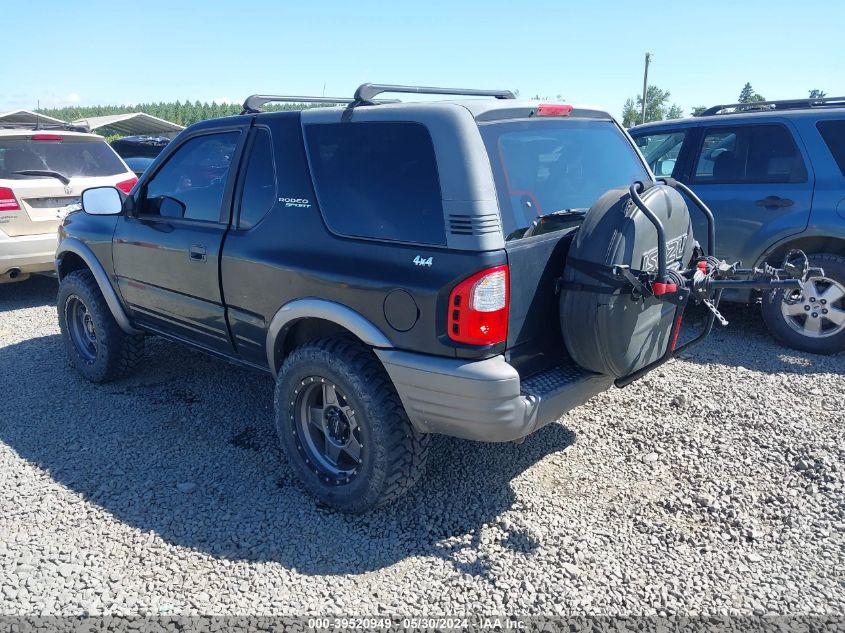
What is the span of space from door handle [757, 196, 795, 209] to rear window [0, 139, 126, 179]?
6.78m

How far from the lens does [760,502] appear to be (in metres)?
3.22

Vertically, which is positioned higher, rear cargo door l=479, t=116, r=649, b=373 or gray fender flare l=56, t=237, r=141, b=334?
rear cargo door l=479, t=116, r=649, b=373

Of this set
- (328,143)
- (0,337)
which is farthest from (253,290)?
(0,337)

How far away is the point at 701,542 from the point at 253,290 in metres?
2.51

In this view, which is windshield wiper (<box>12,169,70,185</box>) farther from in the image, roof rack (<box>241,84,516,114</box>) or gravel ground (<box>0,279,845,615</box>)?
roof rack (<box>241,84,516,114</box>)

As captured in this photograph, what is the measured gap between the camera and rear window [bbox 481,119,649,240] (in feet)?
9.23

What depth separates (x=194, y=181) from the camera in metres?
3.98

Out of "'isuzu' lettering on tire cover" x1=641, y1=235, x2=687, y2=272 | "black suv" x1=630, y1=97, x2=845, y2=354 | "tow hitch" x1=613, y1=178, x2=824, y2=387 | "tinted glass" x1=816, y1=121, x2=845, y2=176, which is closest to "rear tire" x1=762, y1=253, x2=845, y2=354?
"black suv" x1=630, y1=97, x2=845, y2=354

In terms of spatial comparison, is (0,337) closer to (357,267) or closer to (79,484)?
(79,484)

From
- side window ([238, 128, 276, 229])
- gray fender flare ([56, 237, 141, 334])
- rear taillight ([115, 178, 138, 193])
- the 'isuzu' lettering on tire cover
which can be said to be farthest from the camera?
rear taillight ([115, 178, 138, 193])

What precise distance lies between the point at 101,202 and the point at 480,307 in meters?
3.00

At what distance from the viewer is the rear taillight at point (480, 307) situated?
262 cm

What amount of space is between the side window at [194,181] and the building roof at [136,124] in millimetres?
24934

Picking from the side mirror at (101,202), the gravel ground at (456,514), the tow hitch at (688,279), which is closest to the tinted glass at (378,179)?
the tow hitch at (688,279)
